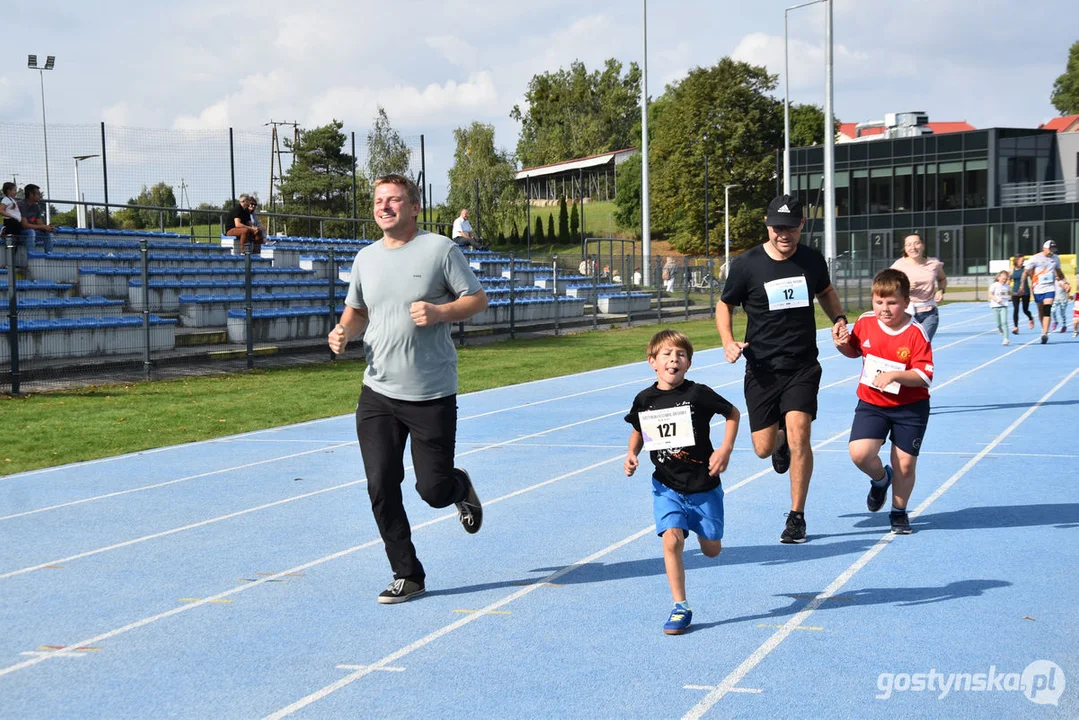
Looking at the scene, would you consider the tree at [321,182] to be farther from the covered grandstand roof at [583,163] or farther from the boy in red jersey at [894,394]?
the covered grandstand roof at [583,163]

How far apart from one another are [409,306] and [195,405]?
1003 centimetres

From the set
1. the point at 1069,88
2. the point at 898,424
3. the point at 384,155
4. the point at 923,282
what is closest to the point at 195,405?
the point at 923,282

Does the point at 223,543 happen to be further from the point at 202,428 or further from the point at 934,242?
the point at 934,242

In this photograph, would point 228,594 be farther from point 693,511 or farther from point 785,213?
point 785,213

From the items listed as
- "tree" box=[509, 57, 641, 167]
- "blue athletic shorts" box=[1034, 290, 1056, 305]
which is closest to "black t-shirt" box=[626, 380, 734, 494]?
"blue athletic shorts" box=[1034, 290, 1056, 305]

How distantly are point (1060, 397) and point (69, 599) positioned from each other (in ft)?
40.4

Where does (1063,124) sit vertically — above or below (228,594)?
above

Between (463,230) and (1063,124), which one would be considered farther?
(1063,124)

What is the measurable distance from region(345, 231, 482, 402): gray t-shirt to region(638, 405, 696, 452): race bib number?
1105mm

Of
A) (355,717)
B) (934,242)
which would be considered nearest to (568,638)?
(355,717)

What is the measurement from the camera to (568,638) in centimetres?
527

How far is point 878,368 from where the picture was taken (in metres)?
7.29

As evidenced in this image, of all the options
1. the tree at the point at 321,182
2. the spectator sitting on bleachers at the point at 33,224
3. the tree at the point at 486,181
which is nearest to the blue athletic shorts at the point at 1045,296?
the spectator sitting on bleachers at the point at 33,224

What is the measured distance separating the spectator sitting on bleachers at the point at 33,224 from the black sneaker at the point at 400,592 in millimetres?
15856
